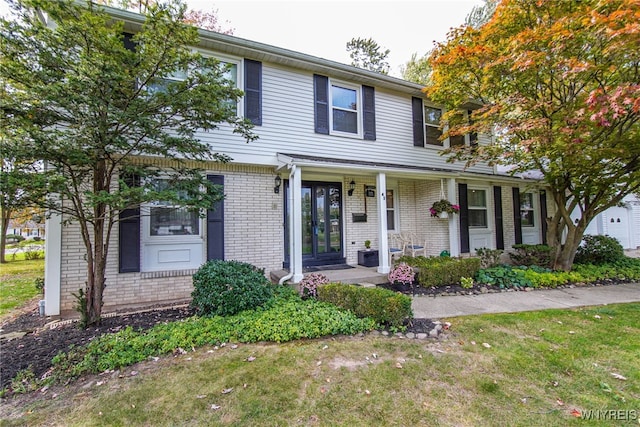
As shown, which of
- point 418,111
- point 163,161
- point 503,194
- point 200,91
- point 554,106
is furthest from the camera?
point 503,194

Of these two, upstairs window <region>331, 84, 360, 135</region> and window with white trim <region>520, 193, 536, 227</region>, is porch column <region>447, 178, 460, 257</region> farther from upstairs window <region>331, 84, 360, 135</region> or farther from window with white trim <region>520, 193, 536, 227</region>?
window with white trim <region>520, 193, 536, 227</region>

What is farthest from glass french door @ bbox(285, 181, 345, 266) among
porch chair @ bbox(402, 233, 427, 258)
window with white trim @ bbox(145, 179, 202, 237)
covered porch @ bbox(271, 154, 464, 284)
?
window with white trim @ bbox(145, 179, 202, 237)

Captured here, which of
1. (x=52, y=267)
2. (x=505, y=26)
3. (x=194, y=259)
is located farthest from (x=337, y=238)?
(x=505, y=26)

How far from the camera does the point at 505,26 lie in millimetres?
6406

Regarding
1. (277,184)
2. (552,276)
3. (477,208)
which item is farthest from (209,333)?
(477,208)

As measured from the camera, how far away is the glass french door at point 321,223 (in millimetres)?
7293

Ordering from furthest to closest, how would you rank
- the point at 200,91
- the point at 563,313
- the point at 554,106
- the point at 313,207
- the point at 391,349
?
the point at 313,207 < the point at 554,106 < the point at 563,313 < the point at 200,91 < the point at 391,349

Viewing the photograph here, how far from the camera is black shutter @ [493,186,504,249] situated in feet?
30.5

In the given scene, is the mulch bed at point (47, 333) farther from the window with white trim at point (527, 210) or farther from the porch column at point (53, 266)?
the window with white trim at point (527, 210)

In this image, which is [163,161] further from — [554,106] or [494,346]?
[554,106]

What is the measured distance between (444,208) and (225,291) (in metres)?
6.22

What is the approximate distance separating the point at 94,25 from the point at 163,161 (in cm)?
263

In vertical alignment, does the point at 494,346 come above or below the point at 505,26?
below

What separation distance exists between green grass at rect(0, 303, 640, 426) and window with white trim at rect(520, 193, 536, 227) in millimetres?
7601
